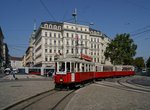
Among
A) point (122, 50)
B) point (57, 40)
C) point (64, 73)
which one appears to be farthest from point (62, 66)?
point (122, 50)

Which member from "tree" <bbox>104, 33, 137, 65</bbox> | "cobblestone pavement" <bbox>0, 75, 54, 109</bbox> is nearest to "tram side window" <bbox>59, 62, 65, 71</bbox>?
"cobblestone pavement" <bbox>0, 75, 54, 109</bbox>

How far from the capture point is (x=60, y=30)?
9812 cm

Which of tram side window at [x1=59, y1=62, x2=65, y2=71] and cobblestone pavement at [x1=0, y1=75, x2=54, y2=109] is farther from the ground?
tram side window at [x1=59, y1=62, x2=65, y2=71]

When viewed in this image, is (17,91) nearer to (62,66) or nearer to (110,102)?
(62,66)

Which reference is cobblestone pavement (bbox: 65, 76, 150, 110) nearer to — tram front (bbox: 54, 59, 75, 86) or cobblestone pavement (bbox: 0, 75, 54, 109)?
cobblestone pavement (bbox: 0, 75, 54, 109)

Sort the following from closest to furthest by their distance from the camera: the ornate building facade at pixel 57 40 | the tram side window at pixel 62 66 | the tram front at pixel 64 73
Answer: the tram front at pixel 64 73
the tram side window at pixel 62 66
the ornate building facade at pixel 57 40

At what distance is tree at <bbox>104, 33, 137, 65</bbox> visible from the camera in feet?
316

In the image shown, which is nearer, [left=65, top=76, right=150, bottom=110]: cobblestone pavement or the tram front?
[left=65, top=76, right=150, bottom=110]: cobblestone pavement

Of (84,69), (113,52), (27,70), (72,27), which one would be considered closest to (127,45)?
(113,52)

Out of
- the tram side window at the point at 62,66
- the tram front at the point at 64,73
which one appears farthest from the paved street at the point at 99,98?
the tram side window at the point at 62,66

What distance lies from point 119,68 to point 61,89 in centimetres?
3260

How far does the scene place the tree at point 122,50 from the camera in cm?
9631

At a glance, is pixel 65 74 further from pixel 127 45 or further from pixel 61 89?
pixel 127 45

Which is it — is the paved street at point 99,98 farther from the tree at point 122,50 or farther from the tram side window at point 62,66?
the tree at point 122,50
